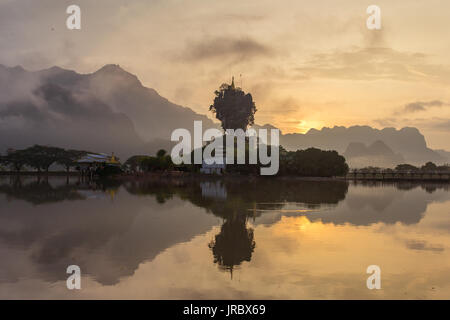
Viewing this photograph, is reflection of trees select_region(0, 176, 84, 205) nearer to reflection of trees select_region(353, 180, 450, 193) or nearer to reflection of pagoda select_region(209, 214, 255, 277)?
reflection of pagoda select_region(209, 214, 255, 277)

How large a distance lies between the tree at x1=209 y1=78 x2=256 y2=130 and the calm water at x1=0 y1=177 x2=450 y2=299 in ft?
273

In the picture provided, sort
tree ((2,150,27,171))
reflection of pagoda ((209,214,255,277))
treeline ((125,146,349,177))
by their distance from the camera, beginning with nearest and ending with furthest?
reflection of pagoda ((209,214,255,277)) < treeline ((125,146,349,177)) < tree ((2,150,27,171))

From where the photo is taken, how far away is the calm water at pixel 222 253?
10.1m

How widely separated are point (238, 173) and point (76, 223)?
197ft

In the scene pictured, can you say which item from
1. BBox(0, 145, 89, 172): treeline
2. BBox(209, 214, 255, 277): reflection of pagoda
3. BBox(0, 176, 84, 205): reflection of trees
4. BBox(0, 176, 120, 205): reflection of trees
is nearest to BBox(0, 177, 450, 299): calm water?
BBox(209, 214, 255, 277): reflection of pagoda

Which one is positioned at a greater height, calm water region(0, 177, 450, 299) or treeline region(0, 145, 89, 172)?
treeline region(0, 145, 89, 172)

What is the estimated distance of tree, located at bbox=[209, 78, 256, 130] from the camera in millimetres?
106312

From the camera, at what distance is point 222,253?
13.7 meters

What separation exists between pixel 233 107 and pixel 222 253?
307ft

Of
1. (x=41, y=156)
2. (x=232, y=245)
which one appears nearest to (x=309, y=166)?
(x=41, y=156)

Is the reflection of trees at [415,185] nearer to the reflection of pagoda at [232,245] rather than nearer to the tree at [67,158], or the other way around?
the reflection of pagoda at [232,245]

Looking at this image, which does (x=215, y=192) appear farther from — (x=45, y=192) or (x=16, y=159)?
(x=16, y=159)

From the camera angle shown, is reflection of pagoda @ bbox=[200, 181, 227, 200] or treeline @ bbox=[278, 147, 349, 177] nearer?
reflection of pagoda @ bbox=[200, 181, 227, 200]

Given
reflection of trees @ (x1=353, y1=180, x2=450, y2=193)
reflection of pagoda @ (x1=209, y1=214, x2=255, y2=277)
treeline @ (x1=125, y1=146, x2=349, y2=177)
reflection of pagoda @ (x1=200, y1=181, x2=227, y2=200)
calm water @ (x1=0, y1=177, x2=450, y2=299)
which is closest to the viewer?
calm water @ (x1=0, y1=177, x2=450, y2=299)
